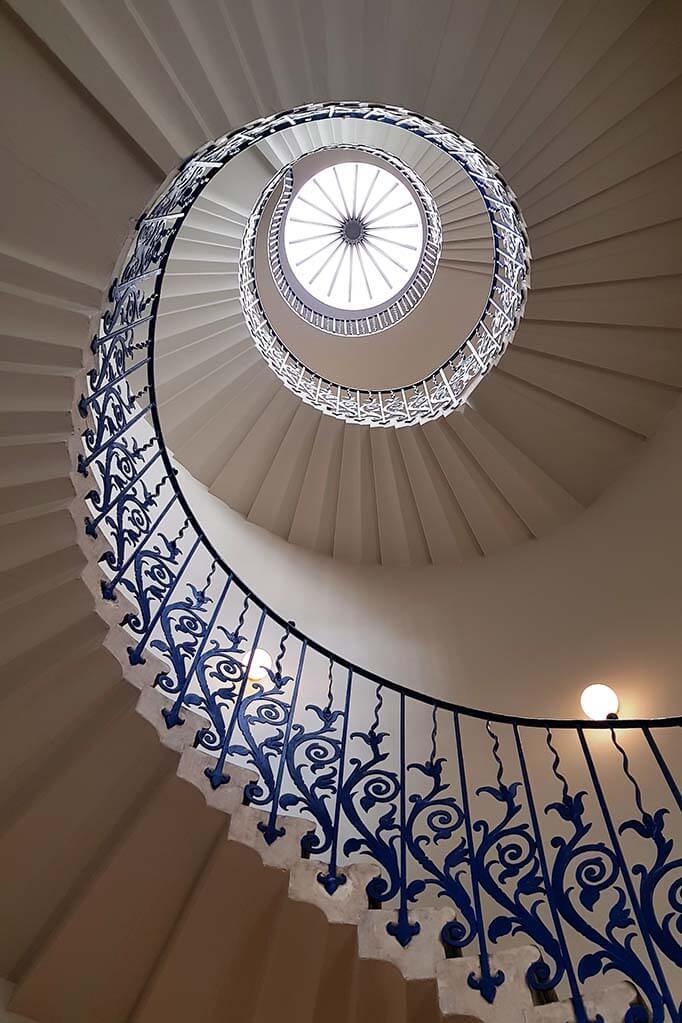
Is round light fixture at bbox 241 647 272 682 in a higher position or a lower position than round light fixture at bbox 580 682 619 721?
lower

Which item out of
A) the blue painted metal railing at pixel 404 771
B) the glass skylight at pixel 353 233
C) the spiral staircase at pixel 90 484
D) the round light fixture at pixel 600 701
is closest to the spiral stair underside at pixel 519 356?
the spiral staircase at pixel 90 484

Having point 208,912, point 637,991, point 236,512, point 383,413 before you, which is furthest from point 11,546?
point 383,413

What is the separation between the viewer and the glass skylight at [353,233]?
1099 centimetres

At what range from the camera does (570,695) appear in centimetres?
574

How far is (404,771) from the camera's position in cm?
351

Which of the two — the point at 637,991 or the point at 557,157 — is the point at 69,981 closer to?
the point at 637,991

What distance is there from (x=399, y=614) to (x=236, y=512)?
217 cm

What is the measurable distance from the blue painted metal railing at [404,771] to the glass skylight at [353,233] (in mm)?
5319

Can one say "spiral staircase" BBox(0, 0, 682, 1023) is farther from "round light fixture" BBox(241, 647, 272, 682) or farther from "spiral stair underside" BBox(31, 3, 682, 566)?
"round light fixture" BBox(241, 647, 272, 682)

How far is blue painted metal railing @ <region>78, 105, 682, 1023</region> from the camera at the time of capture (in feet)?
9.32

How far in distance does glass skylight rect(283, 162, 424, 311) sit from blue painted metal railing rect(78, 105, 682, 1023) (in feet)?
17.4

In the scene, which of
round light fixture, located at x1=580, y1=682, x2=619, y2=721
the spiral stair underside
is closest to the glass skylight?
the spiral stair underside

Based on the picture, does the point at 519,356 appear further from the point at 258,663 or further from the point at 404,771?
the point at 404,771

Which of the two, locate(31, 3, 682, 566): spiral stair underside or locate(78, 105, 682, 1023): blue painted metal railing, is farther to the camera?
locate(31, 3, 682, 566): spiral stair underside
